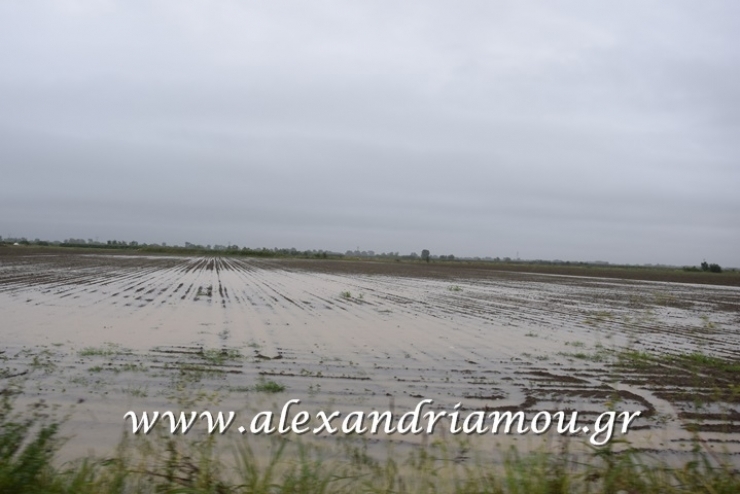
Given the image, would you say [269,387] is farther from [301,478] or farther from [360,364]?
[301,478]

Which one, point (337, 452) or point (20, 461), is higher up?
point (20, 461)

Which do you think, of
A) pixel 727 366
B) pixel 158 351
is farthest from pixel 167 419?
pixel 727 366

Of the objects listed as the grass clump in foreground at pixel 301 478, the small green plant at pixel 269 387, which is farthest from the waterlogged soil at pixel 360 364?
the grass clump in foreground at pixel 301 478

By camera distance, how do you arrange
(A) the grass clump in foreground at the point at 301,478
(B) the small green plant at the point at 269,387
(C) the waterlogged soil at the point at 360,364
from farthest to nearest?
(B) the small green plant at the point at 269,387
(C) the waterlogged soil at the point at 360,364
(A) the grass clump in foreground at the point at 301,478

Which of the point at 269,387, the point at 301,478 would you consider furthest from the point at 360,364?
the point at 301,478

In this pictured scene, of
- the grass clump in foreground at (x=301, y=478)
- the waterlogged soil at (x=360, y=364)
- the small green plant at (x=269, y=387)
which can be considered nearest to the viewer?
the grass clump in foreground at (x=301, y=478)

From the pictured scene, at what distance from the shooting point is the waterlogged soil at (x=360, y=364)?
245 inches

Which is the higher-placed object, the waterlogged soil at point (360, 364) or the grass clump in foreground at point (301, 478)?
the grass clump in foreground at point (301, 478)

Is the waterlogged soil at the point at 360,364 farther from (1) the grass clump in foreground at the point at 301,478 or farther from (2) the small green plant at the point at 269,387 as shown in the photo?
(1) the grass clump in foreground at the point at 301,478

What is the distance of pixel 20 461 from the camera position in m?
3.41

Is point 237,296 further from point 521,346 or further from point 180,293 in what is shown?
point 521,346

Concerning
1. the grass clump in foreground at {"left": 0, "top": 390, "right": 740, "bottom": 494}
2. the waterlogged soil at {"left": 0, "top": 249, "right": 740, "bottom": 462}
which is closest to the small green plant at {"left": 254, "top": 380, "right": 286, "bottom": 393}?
the waterlogged soil at {"left": 0, "top": 249, "right": 740, "bottom": 462}

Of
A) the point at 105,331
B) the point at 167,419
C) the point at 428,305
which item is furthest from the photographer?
the point at 428,305

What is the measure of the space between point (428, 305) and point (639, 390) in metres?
12.0
